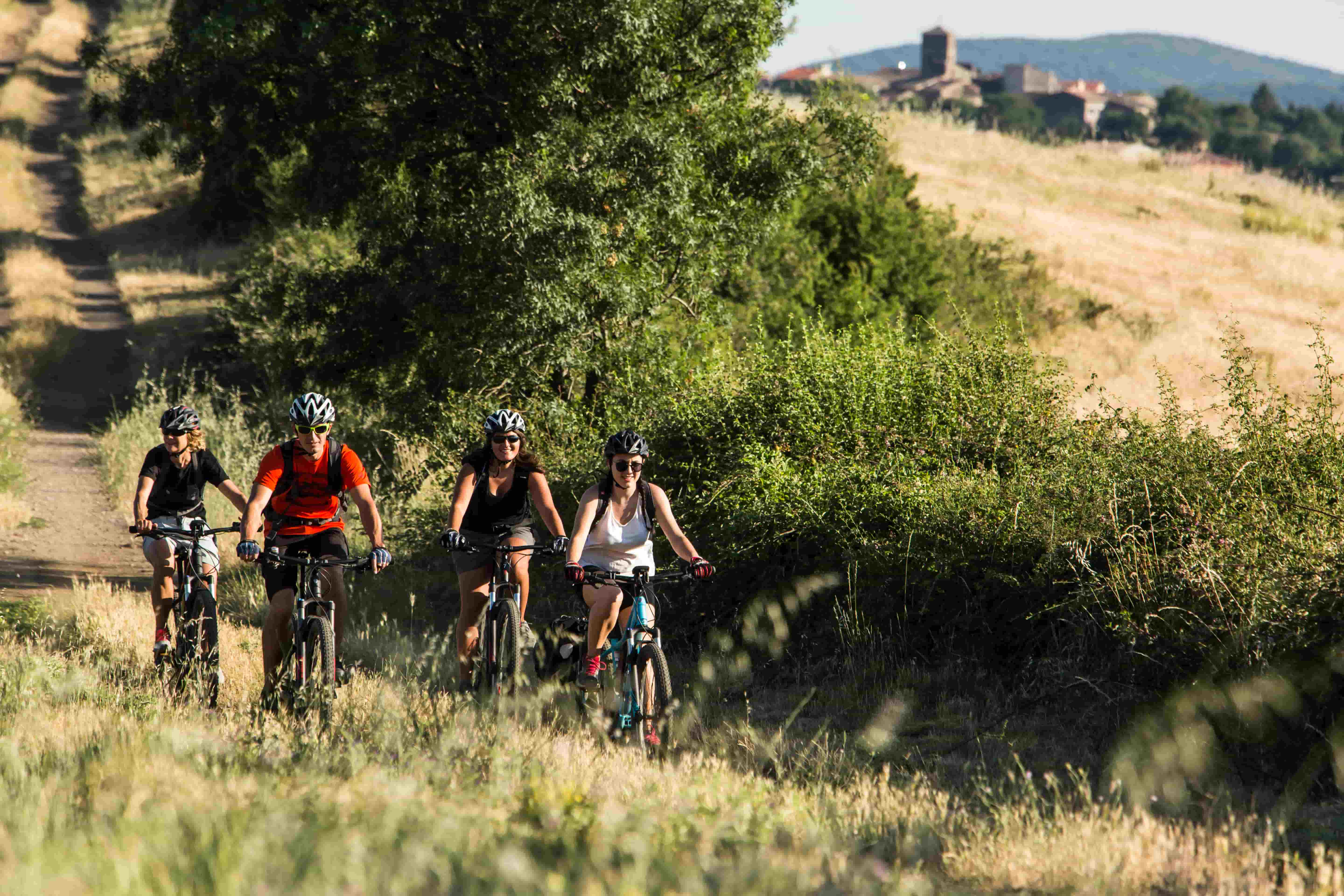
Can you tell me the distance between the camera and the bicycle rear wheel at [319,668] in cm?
679

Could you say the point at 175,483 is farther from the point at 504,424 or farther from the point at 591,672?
the point at 591,672

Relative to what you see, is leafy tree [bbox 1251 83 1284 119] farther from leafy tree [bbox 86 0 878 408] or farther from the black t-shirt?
the black t-shirt

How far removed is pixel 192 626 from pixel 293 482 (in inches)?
46.3

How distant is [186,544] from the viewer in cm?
799

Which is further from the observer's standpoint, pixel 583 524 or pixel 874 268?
pixel 874 268

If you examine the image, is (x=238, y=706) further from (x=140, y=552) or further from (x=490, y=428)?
(x=140, y=552)

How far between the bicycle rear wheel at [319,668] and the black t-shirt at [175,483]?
1528 mm

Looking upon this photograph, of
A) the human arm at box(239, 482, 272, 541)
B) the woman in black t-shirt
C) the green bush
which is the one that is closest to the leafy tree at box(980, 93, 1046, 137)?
the green bush

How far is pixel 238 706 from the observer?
7.49 meters

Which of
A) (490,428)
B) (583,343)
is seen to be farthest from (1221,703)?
(583,343)

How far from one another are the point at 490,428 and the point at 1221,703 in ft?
14.8

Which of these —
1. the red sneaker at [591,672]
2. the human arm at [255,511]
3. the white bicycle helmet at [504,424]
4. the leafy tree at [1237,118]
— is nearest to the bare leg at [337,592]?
the human arm at [255,511]

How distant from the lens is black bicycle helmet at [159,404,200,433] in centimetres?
779

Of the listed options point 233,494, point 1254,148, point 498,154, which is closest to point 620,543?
point 233,494
